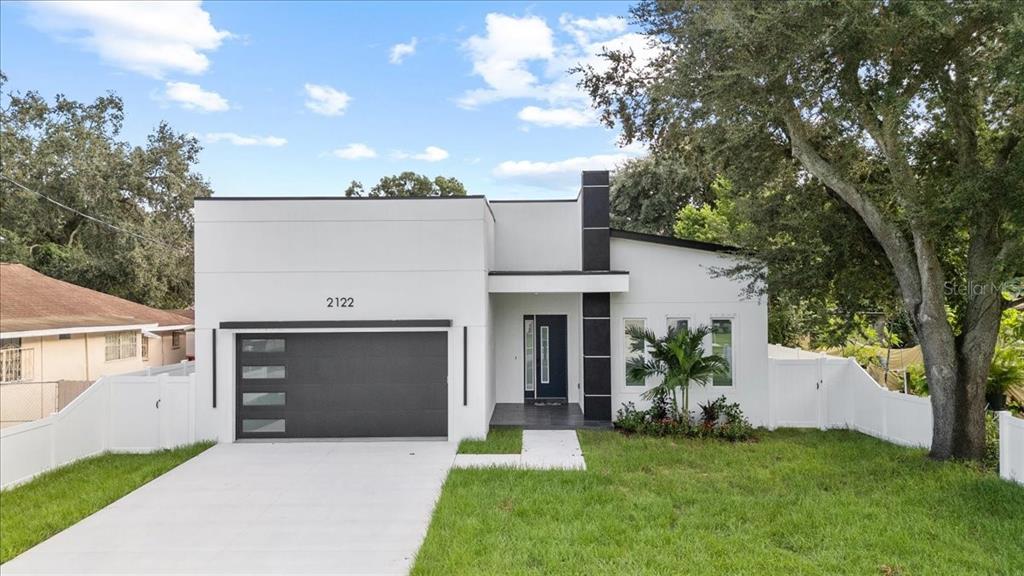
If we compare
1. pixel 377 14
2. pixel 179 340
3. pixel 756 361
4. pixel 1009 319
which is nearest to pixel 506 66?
pixel 377 14

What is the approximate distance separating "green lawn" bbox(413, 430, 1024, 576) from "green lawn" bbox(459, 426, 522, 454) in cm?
114

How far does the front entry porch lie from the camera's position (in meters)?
10.3

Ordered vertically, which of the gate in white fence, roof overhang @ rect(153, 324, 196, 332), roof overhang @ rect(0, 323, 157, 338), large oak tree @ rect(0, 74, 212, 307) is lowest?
the gate in white fence

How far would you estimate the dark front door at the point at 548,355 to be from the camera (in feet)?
41.0

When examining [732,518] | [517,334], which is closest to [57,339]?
[517,334]

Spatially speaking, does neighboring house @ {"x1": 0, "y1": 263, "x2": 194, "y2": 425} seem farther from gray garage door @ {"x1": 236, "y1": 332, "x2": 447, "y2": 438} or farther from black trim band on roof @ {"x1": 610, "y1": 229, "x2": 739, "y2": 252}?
black trim band on roof @ {"x1": 610, "y1": 229, "x2": 739, "y2": 252}

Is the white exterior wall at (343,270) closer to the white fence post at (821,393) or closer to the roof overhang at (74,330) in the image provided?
the roof overhang at (74,330)

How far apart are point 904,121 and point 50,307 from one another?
51.0 feet

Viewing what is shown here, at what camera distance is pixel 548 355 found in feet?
41.0

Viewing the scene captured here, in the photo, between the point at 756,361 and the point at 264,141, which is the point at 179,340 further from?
the point at 756,361

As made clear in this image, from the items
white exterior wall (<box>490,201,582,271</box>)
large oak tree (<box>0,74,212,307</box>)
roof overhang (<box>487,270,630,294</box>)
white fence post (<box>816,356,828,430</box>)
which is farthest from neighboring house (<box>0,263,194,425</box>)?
white fence post (<box>816,356,828,430</box>)

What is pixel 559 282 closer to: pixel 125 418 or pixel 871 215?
pixel 871 215

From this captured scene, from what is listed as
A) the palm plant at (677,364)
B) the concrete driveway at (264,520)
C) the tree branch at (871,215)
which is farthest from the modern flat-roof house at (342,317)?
the tree branch at (871,215)

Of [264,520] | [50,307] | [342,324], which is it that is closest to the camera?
[264,520]
